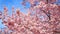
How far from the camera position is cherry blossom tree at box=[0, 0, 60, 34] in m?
2.74

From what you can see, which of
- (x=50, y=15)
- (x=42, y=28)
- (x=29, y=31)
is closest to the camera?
(x=29, y=31)

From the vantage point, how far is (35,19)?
9.73 feet

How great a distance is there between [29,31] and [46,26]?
364 mm

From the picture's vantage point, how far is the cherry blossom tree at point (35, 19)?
108 inches

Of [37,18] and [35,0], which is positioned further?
[35,0]

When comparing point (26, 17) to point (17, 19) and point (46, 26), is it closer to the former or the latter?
point (17, 19)

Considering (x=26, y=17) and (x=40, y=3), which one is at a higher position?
(x=40, y=3)

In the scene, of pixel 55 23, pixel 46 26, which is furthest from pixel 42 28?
pixel 55 23

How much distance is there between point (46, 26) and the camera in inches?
115

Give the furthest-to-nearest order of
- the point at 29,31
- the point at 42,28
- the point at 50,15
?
the point at 50,15 < the point at 42,28 < the point at 29,31

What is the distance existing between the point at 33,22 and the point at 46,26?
0.82ft

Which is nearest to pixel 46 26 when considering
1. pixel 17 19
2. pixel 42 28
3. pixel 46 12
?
pixel 42 28

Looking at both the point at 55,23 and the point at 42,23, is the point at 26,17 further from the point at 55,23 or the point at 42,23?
the point at 55,23

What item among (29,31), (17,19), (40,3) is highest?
(40,3)
